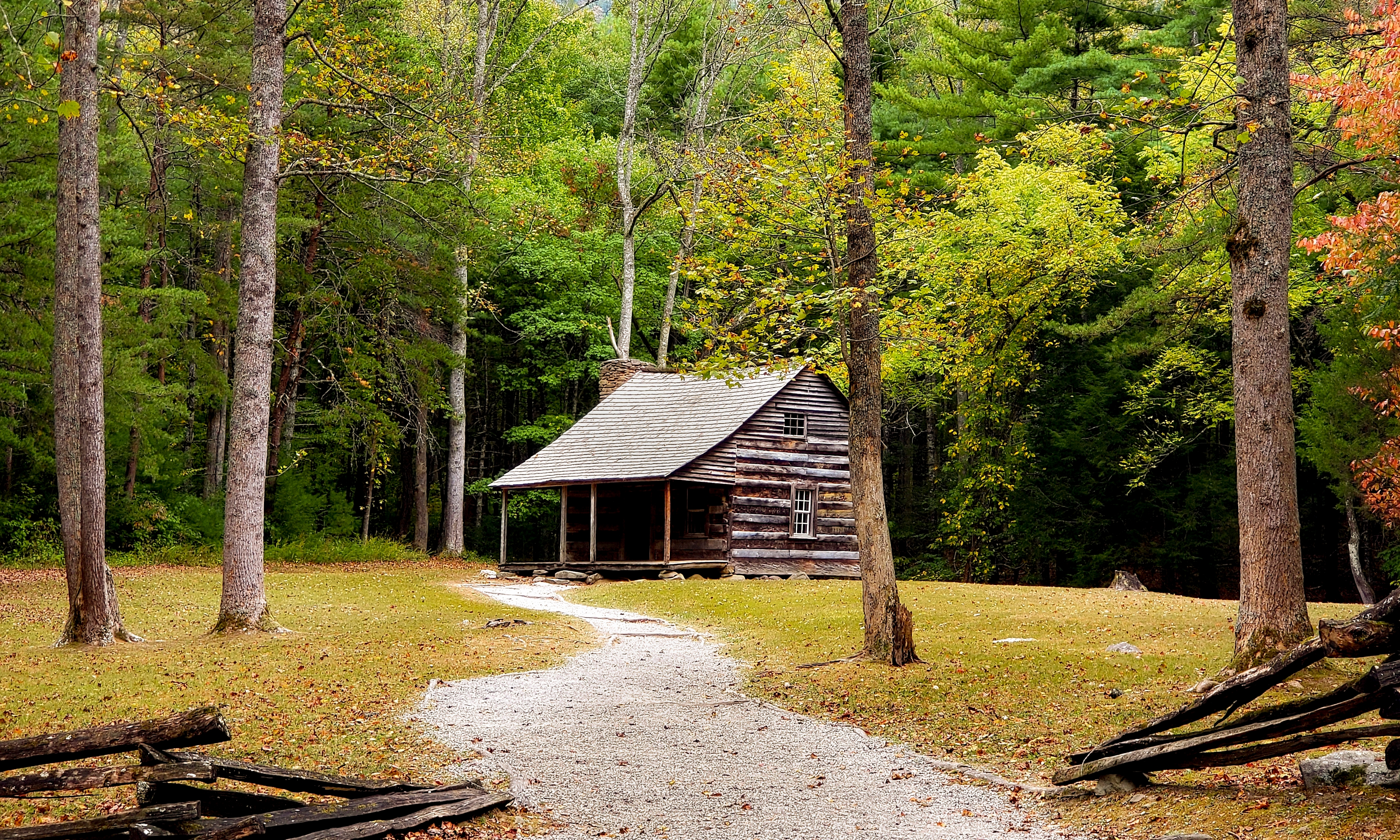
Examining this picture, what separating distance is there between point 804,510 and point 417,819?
25.7 metres

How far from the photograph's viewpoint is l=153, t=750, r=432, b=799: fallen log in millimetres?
6359

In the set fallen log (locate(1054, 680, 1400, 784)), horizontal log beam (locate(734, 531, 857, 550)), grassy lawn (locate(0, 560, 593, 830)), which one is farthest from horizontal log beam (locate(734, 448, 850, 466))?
fallen log (locate(1054, 680, 1400, 784))

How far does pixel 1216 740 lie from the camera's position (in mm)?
7285

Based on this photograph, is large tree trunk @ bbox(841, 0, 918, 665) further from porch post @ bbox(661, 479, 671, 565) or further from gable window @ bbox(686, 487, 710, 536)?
gable window @ bbox(686, 487, 710, 536)

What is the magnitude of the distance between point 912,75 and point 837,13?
34.0m

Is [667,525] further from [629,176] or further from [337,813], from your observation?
[337,813]

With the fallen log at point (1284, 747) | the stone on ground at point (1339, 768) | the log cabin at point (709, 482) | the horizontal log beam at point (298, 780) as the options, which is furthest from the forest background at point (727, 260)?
the horizontal log beam at point (298, 780)

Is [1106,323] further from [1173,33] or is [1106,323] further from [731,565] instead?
[731,565]

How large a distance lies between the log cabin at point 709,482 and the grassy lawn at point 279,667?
26.8 ft

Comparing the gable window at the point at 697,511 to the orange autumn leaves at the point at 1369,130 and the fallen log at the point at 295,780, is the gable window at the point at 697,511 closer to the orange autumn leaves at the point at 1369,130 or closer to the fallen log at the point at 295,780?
the orange autumn leaves at the point at 1369,130

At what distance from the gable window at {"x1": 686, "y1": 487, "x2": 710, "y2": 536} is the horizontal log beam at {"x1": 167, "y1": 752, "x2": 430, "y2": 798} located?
968 inches

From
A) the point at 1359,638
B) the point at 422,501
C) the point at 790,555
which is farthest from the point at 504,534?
the point at 1359,638

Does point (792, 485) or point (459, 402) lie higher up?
point (459, 402)

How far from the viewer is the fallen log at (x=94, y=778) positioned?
234 inches
